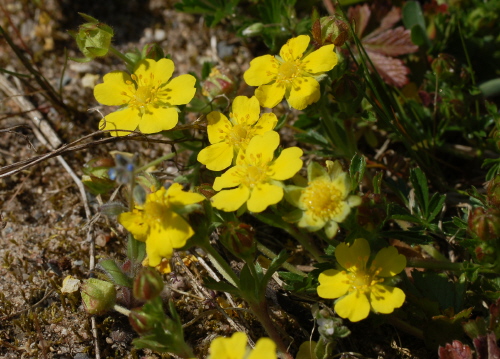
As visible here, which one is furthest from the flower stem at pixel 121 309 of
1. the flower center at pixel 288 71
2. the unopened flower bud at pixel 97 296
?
the flower center at pixel 288 71

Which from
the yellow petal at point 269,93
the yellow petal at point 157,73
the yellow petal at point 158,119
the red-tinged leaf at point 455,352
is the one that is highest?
the yellow petal at point 157,73

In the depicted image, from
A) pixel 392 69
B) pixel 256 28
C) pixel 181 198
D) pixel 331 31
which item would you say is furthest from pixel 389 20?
pixel 181 198

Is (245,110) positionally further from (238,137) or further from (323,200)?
(323,200)

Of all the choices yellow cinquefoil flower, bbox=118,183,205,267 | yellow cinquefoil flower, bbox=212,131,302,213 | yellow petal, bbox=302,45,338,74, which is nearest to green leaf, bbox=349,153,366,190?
yellow cinquefoil flower, bbox=212,131,302,213

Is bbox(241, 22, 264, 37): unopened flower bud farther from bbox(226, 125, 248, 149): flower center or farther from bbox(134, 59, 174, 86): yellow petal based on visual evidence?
bbox(226, 125, 248, 149): flower center

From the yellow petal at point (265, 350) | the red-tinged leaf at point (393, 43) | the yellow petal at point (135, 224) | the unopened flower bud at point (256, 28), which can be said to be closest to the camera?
the yellow petal at point (265, 350)

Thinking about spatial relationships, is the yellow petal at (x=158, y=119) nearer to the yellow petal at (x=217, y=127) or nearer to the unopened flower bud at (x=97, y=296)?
the yellow petal at (x=217, y=127)
